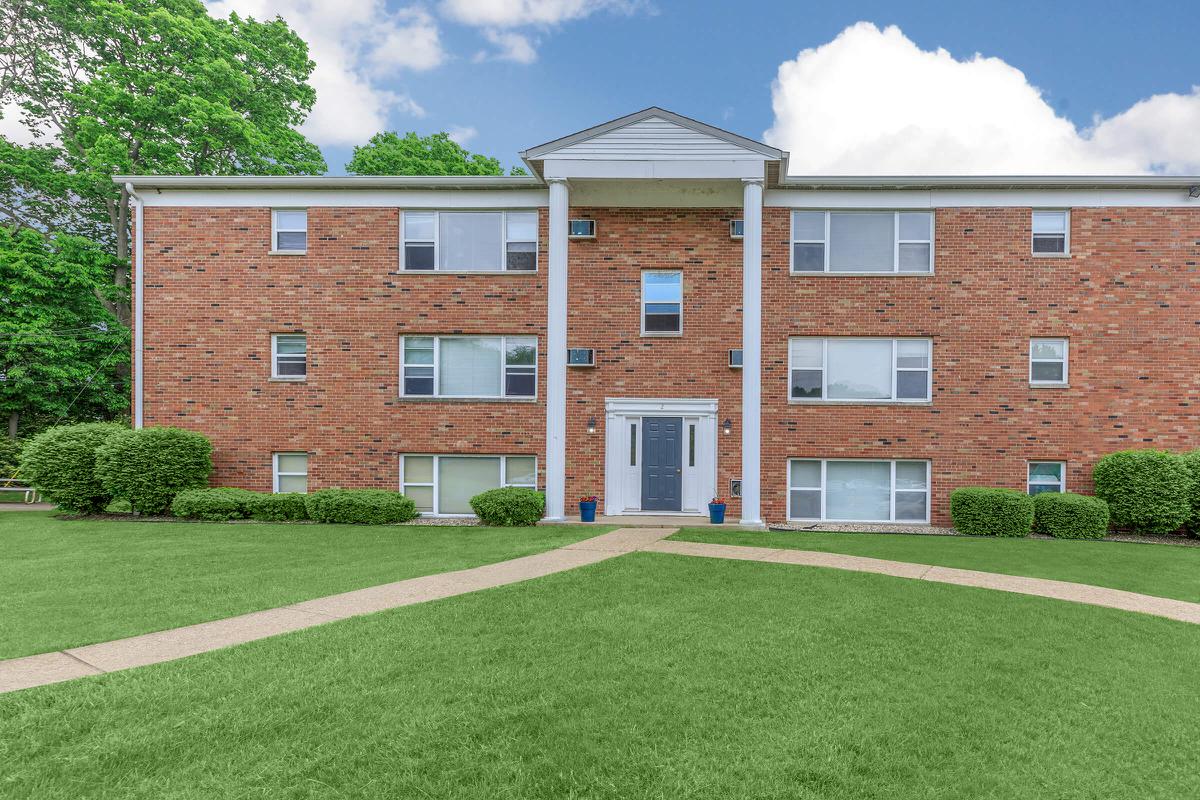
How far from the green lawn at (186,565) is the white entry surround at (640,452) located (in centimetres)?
229

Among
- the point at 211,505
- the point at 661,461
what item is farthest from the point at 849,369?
the point at 211,505

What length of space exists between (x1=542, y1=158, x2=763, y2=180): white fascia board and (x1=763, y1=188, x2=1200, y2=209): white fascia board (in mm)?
1601

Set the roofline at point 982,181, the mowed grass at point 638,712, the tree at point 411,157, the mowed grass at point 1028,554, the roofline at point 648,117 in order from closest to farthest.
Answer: the mowed grass at point 638,712 → the mowed grass at point 1028,554 → the roofline at point 648,117 → the roofline at point 982,181 → the tree at point 411,157

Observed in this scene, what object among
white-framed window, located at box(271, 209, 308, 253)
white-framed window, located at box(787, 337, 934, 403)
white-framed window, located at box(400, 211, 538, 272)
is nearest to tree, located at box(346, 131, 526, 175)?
white-framed window, located at box(271, 209, 308, 253)

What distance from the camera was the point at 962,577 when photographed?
832 centimetres

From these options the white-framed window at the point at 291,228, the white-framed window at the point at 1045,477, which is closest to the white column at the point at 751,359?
the white-framed window at the point at 1045,477

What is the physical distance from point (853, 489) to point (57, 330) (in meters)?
23.9

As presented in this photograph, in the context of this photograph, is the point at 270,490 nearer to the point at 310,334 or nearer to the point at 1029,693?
the point at 310,334

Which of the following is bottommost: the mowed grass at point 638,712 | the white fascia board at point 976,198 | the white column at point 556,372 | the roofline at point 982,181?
the mowed grass at point 638,712

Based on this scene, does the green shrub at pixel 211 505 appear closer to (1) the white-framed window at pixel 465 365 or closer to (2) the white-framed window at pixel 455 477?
(2) the white-framed window at pixel 455 477

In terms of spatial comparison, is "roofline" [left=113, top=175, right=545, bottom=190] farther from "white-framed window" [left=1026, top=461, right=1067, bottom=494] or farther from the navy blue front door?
"white-framed window" [left=1026, top=461, right=1067, bottom=494]

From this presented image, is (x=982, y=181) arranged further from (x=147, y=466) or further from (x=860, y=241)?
(x=147, y=466)

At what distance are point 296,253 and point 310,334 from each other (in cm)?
190

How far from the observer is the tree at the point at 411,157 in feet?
86.1
